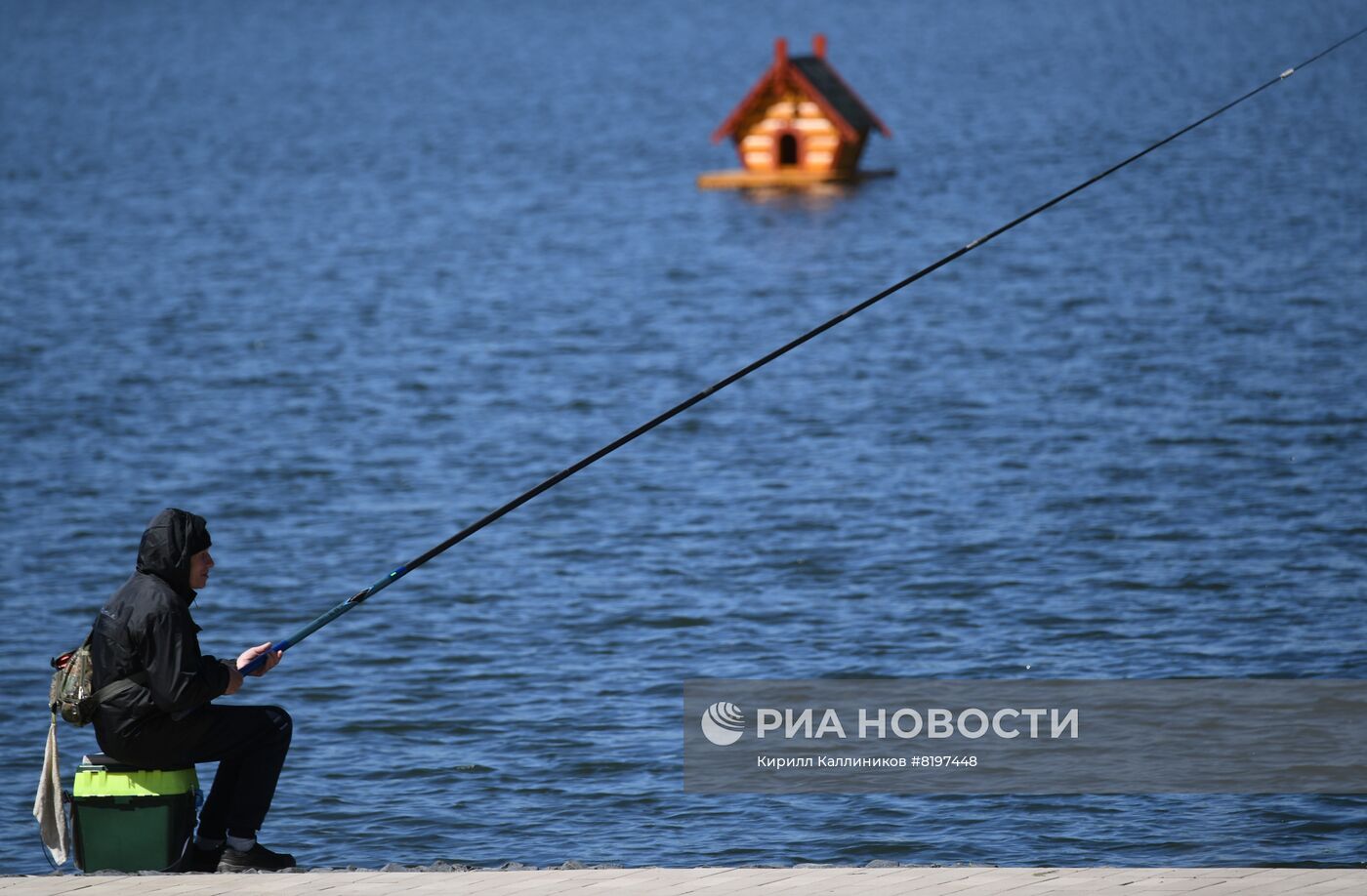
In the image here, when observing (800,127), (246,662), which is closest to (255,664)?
(246,662)

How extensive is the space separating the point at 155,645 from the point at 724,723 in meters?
4.75

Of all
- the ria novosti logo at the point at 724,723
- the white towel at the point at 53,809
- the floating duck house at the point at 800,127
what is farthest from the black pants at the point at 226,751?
the floating duck house at the point at 800,127

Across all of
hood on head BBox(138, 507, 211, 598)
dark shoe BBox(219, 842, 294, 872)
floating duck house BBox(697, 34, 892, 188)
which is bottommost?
dark shoe BBox(219, 842, 294, 872)

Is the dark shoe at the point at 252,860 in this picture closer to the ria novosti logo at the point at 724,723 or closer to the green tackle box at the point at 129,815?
the green tackle box at the point at 129,815

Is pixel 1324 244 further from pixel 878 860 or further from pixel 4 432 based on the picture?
pixel 878 860

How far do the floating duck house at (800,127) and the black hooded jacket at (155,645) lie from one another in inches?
961

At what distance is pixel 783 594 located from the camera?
13.7m

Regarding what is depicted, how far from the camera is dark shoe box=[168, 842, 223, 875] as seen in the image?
25.0 feet

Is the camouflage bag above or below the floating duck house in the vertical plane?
below

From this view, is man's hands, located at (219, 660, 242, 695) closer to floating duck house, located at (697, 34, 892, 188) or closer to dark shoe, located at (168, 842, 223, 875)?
dark shoe, located at (168, 842, 223, 875)

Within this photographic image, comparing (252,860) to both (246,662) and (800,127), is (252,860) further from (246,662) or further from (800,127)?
(800,127)

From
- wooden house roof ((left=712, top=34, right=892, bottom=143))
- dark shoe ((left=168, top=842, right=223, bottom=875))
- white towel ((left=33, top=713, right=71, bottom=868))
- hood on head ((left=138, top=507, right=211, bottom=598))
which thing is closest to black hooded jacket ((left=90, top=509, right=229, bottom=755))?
hood on head ((left=138, top=507, right=211, bottom=598))

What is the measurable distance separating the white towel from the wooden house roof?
23.9 metres

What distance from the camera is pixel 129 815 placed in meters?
7.52
